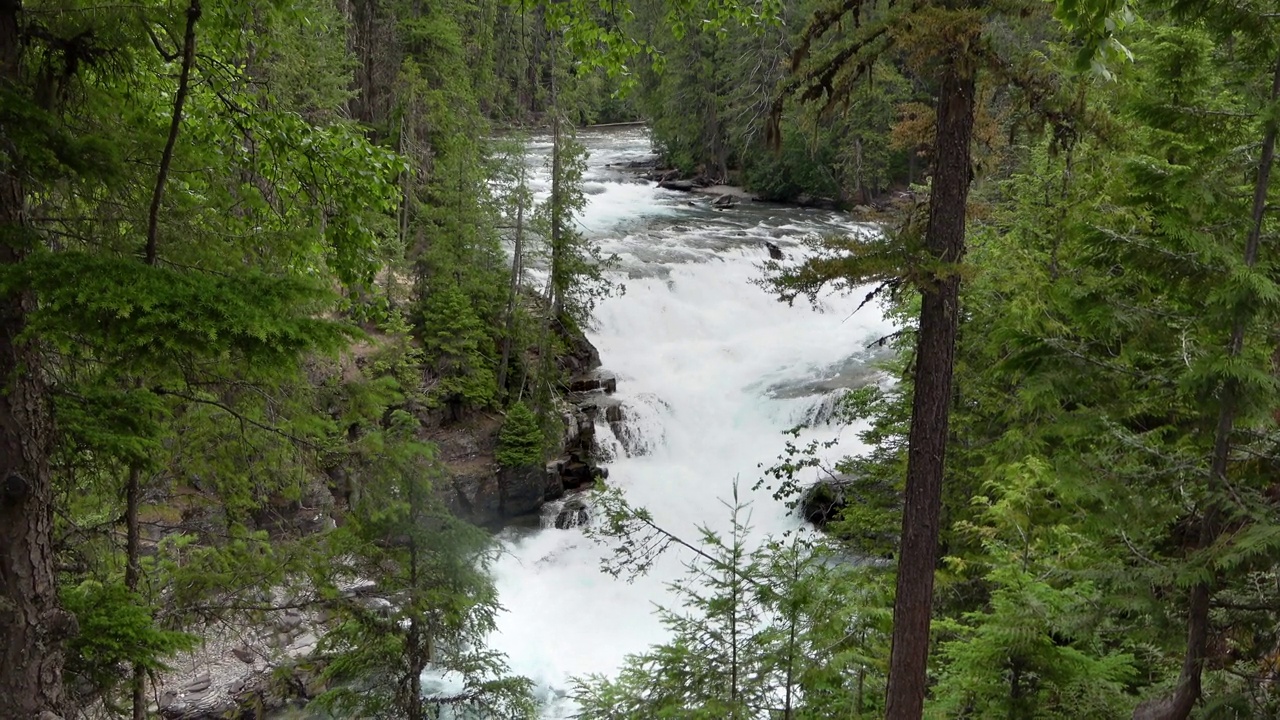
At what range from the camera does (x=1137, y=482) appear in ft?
17.5

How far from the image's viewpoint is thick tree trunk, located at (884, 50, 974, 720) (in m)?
4.96

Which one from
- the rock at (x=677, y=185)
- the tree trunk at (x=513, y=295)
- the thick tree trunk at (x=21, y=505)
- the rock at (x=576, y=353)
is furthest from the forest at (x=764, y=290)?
the rock at (x=677, y=185)

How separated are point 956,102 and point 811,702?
16.3 feet

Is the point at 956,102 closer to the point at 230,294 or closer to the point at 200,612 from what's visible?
the point at 230,294

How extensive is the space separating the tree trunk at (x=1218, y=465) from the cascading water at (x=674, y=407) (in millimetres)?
6394

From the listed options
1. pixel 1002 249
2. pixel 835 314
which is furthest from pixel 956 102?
pixel 835 314

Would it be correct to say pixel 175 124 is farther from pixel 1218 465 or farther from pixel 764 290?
pixel 1218 465

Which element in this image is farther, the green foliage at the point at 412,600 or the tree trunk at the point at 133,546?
the green foliage at the point at 412,600

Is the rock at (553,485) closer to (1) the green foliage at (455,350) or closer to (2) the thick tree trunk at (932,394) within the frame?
(1) the green foliage at (455,350)

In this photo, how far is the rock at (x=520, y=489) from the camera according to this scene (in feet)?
56.1

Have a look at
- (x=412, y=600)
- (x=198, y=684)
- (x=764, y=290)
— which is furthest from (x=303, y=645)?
(x=764, y=290)

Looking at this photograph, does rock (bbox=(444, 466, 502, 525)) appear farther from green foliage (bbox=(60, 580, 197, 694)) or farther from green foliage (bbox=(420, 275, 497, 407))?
green foliage (bbox=(60, 580, 197, 694))

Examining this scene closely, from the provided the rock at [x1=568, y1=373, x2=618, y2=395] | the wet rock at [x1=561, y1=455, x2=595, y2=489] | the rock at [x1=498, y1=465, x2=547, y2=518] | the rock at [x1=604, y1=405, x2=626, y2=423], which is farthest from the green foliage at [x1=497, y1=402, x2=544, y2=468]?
the rock at [x1=568, y1=373, x2=618, y2=395]

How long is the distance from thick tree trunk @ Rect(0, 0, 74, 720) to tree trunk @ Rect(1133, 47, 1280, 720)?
5854 millimetres
